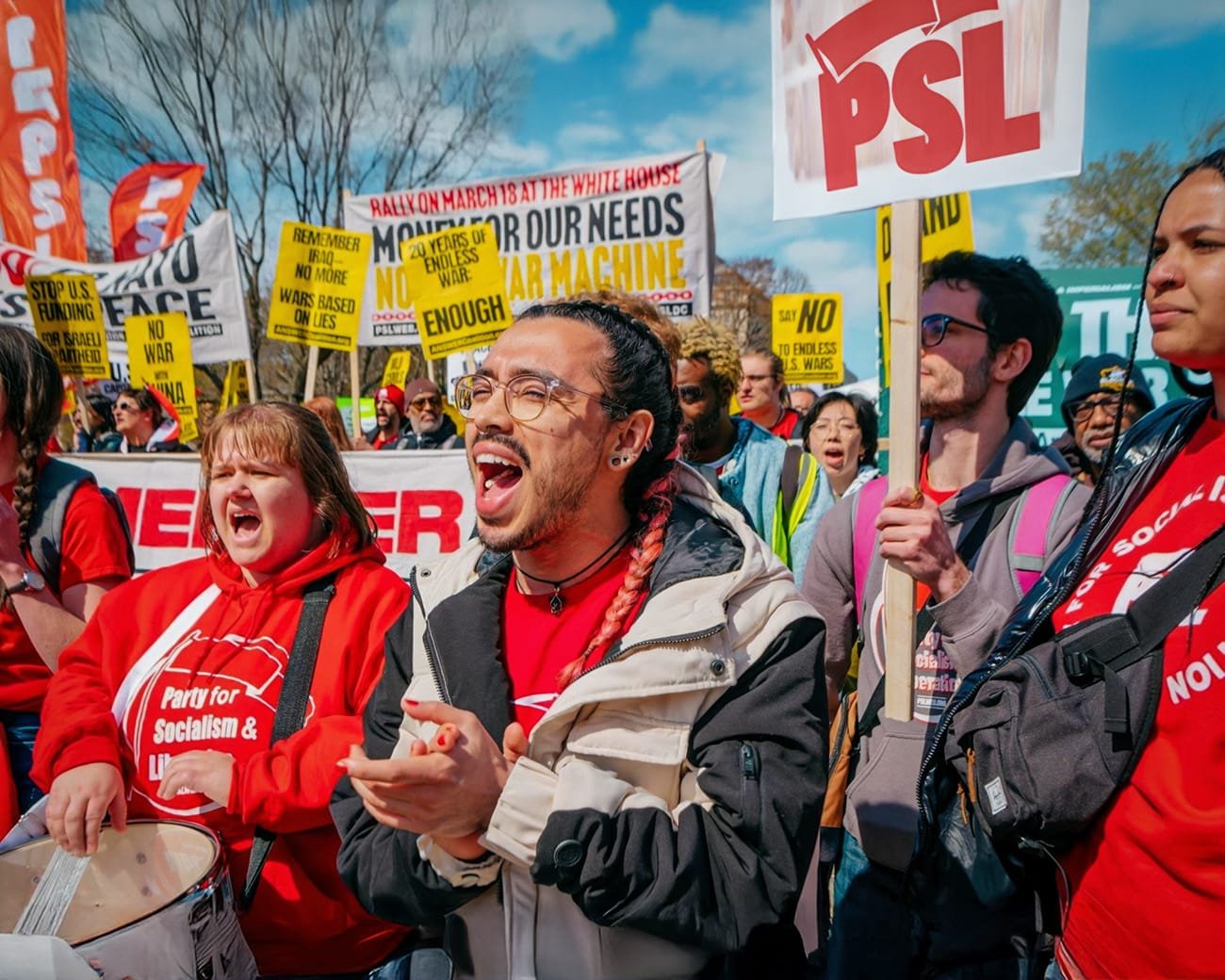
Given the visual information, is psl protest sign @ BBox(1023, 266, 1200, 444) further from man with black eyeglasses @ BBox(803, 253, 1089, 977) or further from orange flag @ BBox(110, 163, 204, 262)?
orange flag @ BBox(110, 163, 204, 262)

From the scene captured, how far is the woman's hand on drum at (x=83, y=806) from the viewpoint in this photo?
1.81 meters

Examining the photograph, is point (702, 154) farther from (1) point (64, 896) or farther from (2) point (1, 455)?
(1) point (64, 896)

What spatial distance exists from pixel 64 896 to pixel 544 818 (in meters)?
1.14

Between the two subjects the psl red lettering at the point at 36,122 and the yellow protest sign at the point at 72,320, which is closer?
the yellow protest sign at the point at 72,320

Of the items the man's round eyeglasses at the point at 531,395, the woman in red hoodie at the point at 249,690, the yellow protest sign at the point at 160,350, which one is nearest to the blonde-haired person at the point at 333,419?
the yellow protest sign at the point at 160,350

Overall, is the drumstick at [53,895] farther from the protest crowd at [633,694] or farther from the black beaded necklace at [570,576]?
the black beaded necklace at [570,576]

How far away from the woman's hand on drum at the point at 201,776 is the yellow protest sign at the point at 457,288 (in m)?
4.63

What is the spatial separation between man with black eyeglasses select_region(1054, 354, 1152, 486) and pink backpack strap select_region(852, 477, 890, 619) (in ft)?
8.46

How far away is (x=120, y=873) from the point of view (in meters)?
1.86

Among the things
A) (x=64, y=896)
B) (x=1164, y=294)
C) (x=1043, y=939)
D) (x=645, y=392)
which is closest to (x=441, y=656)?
(x=645, y=392)

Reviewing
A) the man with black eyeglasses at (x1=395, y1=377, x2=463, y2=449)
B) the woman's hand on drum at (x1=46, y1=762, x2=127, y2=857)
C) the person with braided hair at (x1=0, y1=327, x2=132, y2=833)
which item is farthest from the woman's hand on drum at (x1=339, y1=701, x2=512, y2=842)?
the man with black eyeglasses at (x1=395, y1=377, x2=463, y2=449)

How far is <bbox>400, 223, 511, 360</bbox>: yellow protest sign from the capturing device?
250 inches

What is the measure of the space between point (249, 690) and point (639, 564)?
3.43ft

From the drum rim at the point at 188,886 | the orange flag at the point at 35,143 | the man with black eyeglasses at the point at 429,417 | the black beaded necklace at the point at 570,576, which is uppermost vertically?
the orange flag at the point at 35,143
